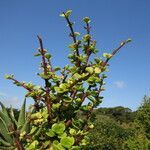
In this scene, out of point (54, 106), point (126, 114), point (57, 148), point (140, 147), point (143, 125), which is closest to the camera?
point (57, 148)

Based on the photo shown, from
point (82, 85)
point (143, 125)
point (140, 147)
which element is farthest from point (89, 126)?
point (143, 125)

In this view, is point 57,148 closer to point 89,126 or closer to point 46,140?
point 46,140

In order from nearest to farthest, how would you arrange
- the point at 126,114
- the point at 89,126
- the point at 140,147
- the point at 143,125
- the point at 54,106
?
1. the point at 54,106
2. the point at 89,126
3. the point at 140,147
4. the point at 143,125
5. the point at 126,114

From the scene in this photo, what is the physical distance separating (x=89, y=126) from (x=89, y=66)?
52 centimetres

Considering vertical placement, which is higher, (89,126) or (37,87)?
(37,87)

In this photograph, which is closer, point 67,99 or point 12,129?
point 12,129

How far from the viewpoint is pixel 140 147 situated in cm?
1962

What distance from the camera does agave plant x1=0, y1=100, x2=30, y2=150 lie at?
221cm

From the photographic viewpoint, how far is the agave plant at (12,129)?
221 centimetres

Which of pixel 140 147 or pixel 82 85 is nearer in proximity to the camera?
pixel 82 85

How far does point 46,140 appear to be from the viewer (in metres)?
2.83

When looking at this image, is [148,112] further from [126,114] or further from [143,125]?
[126,114]

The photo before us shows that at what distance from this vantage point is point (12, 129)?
7.04 ft

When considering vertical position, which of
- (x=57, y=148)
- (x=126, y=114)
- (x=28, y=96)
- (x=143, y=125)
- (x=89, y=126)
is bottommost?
(x=57, y=148)
